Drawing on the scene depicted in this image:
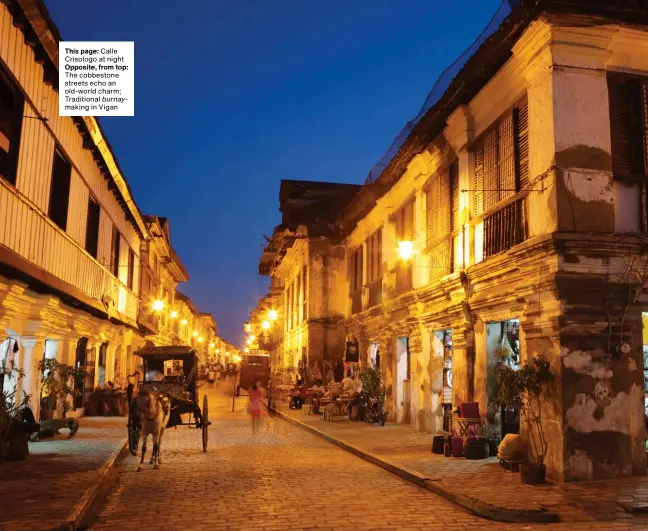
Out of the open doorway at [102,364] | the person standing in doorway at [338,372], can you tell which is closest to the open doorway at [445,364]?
the person standing in doorway at [338,372]

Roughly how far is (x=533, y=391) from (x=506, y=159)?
4.38 m

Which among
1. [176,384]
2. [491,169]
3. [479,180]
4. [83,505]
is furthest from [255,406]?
[83,505]

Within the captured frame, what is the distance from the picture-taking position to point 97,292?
1997cm

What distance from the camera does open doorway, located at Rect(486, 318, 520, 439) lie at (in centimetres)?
1288

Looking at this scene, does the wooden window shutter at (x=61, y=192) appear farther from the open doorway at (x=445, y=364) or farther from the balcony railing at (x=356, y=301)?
the balcony railing at (x=356, y=301)

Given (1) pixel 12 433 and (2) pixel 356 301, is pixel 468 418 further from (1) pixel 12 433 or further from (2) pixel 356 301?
(2) pixel 356 301

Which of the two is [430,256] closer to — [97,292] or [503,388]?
[503,388]

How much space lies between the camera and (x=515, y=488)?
941 centimetres

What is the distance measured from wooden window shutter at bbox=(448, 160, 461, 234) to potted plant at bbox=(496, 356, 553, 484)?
4.87 meters

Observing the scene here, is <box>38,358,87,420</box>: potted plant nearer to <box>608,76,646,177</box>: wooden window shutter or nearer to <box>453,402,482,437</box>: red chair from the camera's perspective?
<box>453,402,482,437</box>: red chair

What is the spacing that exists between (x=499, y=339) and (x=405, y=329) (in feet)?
18.3

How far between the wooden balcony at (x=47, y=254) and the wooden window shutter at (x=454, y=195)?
868cm
